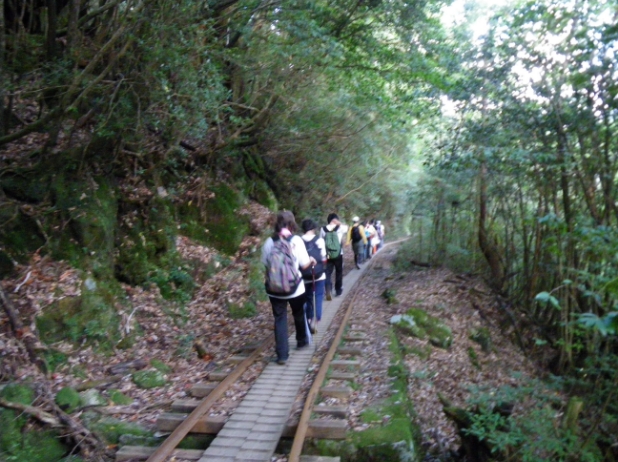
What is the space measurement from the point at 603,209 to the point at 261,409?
806 centimetres

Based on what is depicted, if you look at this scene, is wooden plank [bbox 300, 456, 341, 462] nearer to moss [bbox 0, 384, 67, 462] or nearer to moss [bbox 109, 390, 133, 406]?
moss [bbox 0, 384, 67, 462]

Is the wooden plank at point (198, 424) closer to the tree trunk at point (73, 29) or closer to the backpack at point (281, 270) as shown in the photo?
the backpack at point (281, 270)

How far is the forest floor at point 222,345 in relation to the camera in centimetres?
666

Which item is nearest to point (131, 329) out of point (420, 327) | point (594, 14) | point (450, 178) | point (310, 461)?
point (310, 461)

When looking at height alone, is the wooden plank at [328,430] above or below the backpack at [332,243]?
below

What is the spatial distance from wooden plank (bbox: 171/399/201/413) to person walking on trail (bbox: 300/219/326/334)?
3.09 meters

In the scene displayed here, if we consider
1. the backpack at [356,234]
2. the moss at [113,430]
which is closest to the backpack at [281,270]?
the moss at [113,430]

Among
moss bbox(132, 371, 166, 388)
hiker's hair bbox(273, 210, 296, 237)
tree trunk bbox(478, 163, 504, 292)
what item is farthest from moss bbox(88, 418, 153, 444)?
tree trunk bbox(478, 163, 504, 292)

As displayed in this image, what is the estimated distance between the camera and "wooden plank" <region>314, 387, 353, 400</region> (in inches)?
253

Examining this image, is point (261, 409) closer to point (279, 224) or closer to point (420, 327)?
point (279, 224)

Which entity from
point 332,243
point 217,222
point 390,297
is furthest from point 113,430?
point 217,222

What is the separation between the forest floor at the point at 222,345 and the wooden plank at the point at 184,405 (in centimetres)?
29

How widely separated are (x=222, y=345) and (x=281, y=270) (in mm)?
2692

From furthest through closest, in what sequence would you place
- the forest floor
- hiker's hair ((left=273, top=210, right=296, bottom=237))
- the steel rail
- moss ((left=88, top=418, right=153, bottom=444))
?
hiker's hair ((left=273, top=210, right=296, bottom=237)), the forest floor, moss ((left=88, top=418, right=153, bottom=444)), the steel rail
